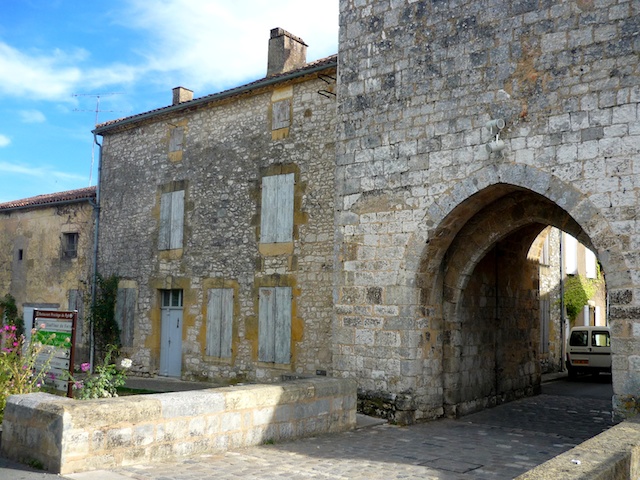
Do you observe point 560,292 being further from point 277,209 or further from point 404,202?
point 404,202

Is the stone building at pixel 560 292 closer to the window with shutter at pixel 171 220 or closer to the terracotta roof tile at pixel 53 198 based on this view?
the window with shutter at pixel 171 220

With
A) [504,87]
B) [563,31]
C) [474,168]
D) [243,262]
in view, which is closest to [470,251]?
[474,168]

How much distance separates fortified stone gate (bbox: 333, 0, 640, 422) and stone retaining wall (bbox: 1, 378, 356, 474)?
1.77 metres

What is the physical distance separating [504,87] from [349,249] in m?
2.61

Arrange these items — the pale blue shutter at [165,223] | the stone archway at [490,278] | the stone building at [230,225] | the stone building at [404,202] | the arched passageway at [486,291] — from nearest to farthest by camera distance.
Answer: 1. the stone building at [404,202]
2. the stone archway at [490,278]
3. the arched passageway at [486,291]
4. the stone building at [230,225]
5. the pale blue shutter at [165,223]

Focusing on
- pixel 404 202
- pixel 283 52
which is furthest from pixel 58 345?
pixel 283 52

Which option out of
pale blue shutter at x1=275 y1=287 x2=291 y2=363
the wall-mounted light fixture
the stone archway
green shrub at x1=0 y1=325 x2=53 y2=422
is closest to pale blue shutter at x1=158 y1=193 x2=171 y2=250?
pale blue shutter at x1=275 y1=287 x2=291 y2=363

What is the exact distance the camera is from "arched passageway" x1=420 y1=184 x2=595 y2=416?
7.53 m

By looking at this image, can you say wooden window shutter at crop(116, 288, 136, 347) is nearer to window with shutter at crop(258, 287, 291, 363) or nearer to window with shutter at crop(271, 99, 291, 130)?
window with shutter at crop(258, 287, 291, 363)

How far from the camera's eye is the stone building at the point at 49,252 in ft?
45.0

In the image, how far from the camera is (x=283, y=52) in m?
11.4

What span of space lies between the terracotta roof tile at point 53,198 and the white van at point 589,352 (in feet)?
36.7

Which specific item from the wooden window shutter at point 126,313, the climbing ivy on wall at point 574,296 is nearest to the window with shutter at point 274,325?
the wooden window shutter at point 126,313

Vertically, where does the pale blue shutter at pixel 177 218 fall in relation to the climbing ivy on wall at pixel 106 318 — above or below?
above
